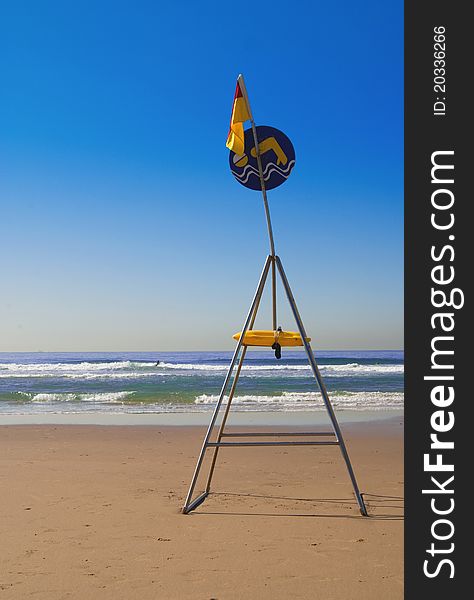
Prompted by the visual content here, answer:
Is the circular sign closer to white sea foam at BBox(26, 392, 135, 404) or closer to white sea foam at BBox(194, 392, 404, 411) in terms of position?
white sea foam at BBox(194, 392, 404, 411)

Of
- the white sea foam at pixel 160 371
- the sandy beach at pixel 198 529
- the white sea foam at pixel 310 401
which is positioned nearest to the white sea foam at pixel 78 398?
the white sea foam at pixel 310 401

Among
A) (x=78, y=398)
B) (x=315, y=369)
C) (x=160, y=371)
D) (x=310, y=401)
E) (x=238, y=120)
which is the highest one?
(x=238, y=120)

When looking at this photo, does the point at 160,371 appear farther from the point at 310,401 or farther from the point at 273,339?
the point at 273,339

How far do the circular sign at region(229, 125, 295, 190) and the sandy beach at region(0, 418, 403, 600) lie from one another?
9.44 ft

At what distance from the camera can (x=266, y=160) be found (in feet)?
18.8

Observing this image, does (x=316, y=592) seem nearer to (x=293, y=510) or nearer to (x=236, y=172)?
(x=293, y=510)

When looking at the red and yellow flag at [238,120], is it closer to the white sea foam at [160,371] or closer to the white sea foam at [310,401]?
the white sea foam at [310,401]

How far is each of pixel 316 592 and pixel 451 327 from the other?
5.45 feet

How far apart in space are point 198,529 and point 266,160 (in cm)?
312

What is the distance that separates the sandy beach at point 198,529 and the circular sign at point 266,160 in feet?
9.44

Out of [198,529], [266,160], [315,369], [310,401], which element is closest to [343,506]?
[315,369]

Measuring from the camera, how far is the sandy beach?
379 cm

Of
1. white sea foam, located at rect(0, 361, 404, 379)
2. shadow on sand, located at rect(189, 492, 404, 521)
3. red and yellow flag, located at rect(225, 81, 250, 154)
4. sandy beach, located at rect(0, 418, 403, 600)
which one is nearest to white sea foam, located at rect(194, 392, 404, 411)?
sandy beach, located at rect(0, 418, 403, 600)

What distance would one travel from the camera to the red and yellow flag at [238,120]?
5.45 m
